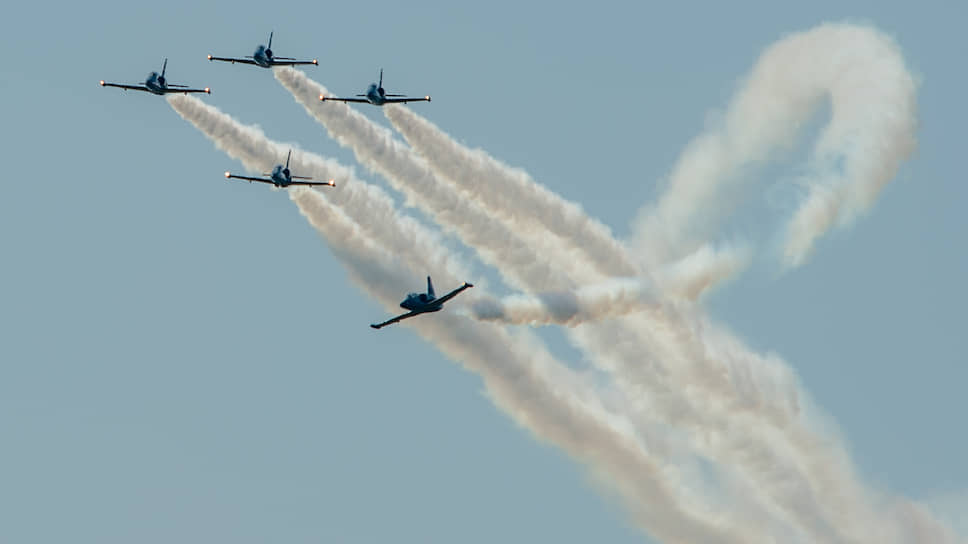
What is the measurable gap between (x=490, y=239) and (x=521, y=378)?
21.4 feet

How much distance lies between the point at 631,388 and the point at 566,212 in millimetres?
8650

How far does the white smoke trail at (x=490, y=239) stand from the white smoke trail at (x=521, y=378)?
63.3 inches

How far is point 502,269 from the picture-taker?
87.7 m

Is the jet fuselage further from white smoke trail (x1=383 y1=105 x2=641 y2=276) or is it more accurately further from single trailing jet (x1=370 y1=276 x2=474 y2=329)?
white smoke trail (x1=383 y1=105 x2=641 y2=276)

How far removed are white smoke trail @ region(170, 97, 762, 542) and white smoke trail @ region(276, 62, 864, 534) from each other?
5.27ft

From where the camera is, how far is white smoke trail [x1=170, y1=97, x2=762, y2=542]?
85.1 m

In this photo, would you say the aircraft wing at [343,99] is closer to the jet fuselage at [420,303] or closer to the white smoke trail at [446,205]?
the white smoke trail at [446,205]

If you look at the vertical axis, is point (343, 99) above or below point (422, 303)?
above

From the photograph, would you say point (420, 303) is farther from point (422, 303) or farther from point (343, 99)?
point (343, 99)

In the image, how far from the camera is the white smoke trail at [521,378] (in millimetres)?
85125

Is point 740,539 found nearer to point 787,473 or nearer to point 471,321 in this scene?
point 787,473

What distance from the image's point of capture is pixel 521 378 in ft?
285

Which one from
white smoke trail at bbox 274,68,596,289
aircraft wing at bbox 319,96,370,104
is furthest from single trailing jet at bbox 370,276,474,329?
aircraft wing at bbox 319,96,370,104

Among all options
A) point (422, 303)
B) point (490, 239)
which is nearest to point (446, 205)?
point (490, 239)
